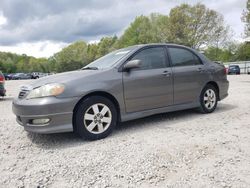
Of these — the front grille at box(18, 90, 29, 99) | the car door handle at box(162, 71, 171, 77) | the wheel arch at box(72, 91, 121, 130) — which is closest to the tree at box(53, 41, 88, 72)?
the car door handle at box(162, 71, 171, 77)

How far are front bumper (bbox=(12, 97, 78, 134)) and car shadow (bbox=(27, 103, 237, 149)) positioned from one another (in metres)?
0.25

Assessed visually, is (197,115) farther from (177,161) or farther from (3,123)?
(3,123)

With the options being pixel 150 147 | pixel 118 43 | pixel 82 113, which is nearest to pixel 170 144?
pixel 150 147

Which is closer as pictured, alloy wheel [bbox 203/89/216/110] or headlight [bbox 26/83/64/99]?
headlight [bbox 26/83/64/99]

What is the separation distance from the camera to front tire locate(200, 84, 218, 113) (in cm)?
544

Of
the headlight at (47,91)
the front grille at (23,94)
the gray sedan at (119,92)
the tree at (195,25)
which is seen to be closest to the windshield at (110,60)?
the gray sedan at (119,92)

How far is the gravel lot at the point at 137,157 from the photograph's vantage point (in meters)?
2.66

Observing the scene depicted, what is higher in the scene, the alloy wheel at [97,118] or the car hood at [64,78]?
the car hood at [64,78]

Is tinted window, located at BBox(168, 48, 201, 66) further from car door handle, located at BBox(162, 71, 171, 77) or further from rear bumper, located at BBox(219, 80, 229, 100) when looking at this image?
rear bumper, located at BBox(219, 80, 229, 100)

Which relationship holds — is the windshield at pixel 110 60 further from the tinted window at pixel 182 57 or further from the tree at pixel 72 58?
the tree at pixel 72 58

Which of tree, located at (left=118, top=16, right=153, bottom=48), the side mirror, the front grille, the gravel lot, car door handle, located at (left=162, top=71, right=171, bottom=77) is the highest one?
tree, located at (left=118, top=16, right=153, bottom=48)

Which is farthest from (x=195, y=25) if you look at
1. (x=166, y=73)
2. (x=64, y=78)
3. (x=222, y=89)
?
(x=64, y=78)

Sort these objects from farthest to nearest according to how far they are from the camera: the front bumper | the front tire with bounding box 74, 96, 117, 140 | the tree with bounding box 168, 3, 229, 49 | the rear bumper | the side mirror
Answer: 1. the tree with bounding box 168, 3, 229, 49
2. the rear bumper
3. the side mirror
4. the front tire with bounding box 74, 96, 117, 140
5. the front bumper

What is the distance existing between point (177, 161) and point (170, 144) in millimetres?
555
